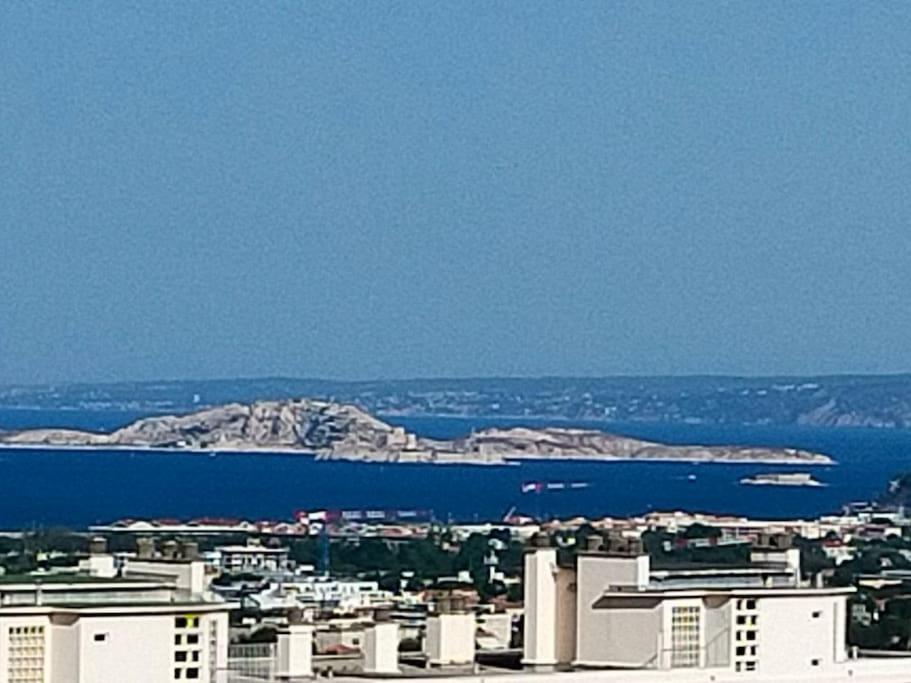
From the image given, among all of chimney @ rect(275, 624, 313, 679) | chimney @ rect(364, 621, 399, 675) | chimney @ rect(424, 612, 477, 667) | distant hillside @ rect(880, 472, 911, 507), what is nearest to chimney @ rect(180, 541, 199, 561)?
chimney @ rect(275, 624, 313, 679)

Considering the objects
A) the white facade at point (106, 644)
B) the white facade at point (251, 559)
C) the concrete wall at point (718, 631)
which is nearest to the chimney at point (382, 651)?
the concrete wall at point (718, 631)

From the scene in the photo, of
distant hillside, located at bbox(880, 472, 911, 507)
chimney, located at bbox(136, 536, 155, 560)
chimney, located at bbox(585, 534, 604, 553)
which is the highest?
distant hillside, located at bbox(880, 472, 911, 507)

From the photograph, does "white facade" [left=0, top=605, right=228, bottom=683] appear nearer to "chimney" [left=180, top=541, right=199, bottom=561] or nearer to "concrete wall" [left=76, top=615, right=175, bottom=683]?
"concrete wall" [left=76, top=615, right=175, bottom=683]

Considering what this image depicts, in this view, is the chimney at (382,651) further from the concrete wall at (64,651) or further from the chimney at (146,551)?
the concrete wall at (64,651)

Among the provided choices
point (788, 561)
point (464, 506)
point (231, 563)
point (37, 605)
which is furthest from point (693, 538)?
point (464, 506)

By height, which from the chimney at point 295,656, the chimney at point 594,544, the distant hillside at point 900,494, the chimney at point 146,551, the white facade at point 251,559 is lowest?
the white facade at point 251,559
